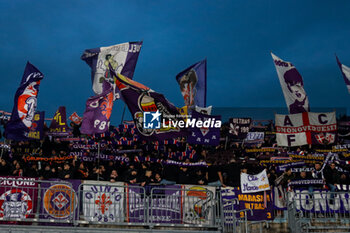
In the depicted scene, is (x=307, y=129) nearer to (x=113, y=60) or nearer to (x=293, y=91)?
(x=293, y=91)

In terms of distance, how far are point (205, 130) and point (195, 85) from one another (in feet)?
15.2

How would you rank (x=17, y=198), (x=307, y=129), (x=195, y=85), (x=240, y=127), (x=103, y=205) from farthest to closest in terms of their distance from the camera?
(x=240, y=127)
(x=195, y=85)
(x=307, y=129)
(x=103, y=205)
(x=17, y=198)

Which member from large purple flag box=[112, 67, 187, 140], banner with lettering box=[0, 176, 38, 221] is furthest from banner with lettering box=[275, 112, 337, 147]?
banner with lettering box=[0, 176, 38, 221]

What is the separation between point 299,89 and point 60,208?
1471 centimetres

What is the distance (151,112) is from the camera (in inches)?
655

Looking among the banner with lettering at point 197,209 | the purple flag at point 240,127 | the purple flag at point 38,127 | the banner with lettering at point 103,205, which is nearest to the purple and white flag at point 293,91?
the purple flag at point 240,127

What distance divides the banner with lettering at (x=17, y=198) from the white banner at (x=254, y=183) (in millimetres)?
7693

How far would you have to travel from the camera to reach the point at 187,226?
11766 mm

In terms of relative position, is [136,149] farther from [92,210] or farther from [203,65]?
[92,210]

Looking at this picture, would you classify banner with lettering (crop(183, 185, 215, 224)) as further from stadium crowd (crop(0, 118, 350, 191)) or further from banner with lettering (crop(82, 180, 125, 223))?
stadium crowd (crop(0, 118, 350, 191))

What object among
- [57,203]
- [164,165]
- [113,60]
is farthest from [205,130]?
[57,203]

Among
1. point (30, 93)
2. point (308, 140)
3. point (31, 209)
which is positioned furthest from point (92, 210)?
point (308, 140)

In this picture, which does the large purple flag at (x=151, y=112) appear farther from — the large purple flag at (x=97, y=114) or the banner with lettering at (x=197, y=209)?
the banner with lettering at (x=197, y=209)

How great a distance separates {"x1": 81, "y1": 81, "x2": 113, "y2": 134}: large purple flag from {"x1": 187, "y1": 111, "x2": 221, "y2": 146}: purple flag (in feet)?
14.0
